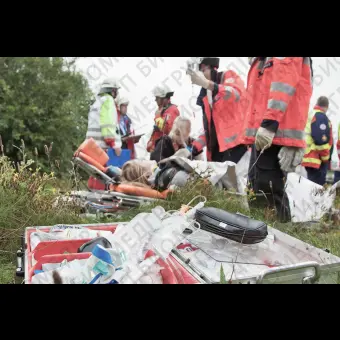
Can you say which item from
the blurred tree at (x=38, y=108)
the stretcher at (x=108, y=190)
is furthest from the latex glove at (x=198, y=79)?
the blurred tree at (x=38, y=108)

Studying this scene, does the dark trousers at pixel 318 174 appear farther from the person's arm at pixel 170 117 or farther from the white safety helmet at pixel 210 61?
the white safety helmet at pixel 210 61

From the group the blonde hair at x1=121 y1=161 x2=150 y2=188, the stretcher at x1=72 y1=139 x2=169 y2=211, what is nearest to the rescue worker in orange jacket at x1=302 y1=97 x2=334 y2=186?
the blonde hair at x1=121 y1=161 x2=150 y2=188

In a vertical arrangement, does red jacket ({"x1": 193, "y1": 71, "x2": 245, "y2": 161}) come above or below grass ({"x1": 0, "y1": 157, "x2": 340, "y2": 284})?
above

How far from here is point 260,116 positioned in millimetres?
3611

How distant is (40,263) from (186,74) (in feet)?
11.2

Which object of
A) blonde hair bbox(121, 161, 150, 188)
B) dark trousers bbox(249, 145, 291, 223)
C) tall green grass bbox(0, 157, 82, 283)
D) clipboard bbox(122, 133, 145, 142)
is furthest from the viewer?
clipboard bbox(122, 133, 145, 142)

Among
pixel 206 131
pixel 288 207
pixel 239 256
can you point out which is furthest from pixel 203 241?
pixel 206 131

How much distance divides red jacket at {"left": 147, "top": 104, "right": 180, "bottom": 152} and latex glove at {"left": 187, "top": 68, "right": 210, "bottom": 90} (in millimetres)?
1332

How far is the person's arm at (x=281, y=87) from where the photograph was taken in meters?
3.31

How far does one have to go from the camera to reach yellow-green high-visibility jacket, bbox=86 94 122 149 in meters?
5.77

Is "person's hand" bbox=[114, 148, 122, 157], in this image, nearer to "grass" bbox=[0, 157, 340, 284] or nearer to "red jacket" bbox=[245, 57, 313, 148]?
"grass" bbox=[0, 157, 340, 284]

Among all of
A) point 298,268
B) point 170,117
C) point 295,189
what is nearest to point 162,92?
point 170,117

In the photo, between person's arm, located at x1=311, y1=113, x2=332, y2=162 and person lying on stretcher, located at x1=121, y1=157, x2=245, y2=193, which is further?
person's arm, located at x1=311, y1=113, x2=332, y2=162

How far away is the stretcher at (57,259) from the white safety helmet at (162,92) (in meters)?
4.57
